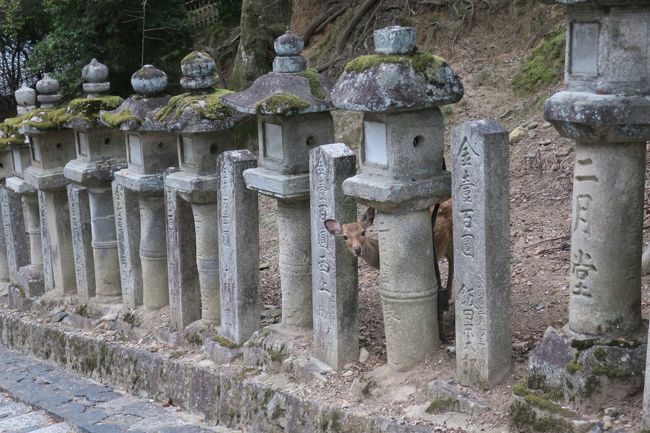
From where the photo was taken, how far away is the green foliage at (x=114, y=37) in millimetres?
14898

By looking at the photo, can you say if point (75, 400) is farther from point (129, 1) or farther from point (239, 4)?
point (239, 4)

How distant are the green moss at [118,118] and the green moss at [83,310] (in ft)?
5.60

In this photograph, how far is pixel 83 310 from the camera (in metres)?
7.81

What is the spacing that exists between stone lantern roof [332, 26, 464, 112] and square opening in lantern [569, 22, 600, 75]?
2.77ft

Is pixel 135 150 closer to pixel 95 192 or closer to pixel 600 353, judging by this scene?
pixel 95 192

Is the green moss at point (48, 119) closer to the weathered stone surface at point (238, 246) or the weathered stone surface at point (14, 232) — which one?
the weathered stone surface at point (14, 232)

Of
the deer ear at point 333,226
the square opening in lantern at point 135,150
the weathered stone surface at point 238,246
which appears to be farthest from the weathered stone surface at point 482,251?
the square opening in lantern at point 135,150

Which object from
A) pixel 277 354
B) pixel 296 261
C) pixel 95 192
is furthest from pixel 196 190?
pixel 95 192

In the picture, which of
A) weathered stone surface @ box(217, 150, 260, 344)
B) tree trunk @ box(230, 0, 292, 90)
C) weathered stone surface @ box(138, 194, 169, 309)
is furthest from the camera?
tree trunk @ box(230, 0, 292, 90)

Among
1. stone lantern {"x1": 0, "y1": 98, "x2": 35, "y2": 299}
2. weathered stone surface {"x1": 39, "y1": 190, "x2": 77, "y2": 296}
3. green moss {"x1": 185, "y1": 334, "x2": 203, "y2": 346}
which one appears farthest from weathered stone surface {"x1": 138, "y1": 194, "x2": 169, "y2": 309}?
stone lantern {"x1": 0, "y1": 98, "x2": 35, "y2": 299}

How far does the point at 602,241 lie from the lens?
4184mm

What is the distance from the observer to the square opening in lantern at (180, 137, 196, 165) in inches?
252

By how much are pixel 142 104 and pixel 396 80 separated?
279 centimetres

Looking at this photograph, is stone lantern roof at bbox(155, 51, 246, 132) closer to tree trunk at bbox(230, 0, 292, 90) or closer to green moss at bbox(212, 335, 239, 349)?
green moss at bbox(212, 335, 239, 349)
